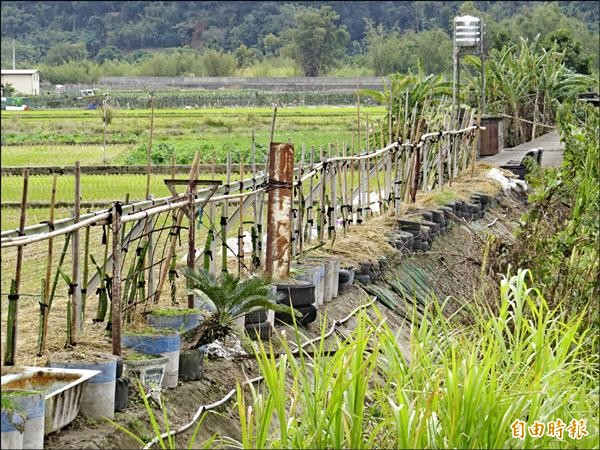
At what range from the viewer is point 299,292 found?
9.53m

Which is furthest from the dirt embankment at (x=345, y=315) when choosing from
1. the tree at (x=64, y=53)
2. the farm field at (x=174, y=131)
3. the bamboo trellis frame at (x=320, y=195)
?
the farm field at (x=174, y=131)

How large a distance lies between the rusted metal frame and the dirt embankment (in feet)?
1.88

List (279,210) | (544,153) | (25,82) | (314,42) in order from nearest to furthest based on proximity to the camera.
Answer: (279,210)
(25,82)
(544,153)
(314,42)

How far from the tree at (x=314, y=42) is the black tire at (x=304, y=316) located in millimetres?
32112

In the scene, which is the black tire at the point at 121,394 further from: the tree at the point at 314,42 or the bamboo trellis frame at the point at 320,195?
the tree at the point at 314,42

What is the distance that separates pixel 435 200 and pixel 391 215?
1.96 meters

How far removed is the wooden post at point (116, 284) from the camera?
22.4ft

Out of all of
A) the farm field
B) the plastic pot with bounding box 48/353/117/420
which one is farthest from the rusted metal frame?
the farm field

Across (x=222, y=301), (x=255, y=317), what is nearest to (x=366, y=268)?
(x=255, y=317)

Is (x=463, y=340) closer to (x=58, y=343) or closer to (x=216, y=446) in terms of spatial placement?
(x=216, y=446)

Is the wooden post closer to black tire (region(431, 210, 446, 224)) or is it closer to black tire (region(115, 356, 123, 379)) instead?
black tire (region(115, 356, 123, 379))

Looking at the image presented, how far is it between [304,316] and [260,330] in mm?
995

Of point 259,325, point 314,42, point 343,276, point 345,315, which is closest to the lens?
point 259,325

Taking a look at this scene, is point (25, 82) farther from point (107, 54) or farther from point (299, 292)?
point (107, 54)
